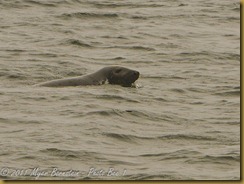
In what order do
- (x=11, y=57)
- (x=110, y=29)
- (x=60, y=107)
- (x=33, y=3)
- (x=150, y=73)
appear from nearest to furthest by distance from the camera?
(x=60, y=107), (x=150, y=73), (x=11, y=57), (x=110, y=29), (x=33, y=3)

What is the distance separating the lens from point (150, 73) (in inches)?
908

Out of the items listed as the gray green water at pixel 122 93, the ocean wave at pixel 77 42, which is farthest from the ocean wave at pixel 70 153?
the ocean wave at pixel 77 42

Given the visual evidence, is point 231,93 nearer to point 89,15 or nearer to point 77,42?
point 77,42

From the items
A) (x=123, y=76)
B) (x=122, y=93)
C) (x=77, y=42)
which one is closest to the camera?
(x=122, y=93)

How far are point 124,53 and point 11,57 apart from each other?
2.84m

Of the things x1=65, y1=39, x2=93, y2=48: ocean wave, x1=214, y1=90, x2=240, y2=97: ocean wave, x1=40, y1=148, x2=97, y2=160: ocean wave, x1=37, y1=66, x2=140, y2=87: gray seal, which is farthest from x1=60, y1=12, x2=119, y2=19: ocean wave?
x1=40, y1=148, x2=97, y2=160: ocean wave

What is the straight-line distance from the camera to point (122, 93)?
67.2 ft

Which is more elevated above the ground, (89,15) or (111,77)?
(111,77)

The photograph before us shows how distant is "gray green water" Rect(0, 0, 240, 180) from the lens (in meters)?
14.6

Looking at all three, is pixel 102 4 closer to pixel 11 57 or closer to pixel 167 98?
pixel 11 57

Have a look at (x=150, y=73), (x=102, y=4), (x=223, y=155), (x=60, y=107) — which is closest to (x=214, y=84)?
(x=150, y=73)

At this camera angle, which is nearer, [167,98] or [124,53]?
[167,98]

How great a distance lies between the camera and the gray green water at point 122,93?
14648 millimetres

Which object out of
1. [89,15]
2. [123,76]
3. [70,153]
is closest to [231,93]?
[123,76]
